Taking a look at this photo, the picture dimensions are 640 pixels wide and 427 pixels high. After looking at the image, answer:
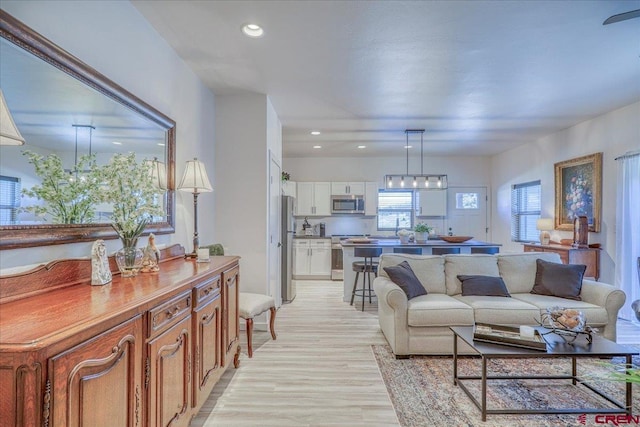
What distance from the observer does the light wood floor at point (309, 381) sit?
7.48 ft

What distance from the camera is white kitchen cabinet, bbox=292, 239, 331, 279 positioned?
24.4 ft

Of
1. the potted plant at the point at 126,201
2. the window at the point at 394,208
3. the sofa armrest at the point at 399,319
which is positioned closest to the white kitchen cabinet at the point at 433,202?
Answer: the window at the point at 394,208

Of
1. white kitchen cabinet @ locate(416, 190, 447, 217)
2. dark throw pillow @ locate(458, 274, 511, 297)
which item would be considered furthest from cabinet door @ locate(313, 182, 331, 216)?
dark throw pillow @ locate(458, 274, 511, 297)

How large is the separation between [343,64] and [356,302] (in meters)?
3.52

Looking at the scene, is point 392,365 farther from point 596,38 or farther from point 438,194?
point 438,194

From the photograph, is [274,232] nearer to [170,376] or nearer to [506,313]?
[506,313]

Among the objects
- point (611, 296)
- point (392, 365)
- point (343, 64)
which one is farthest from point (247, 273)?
point (611, 296)

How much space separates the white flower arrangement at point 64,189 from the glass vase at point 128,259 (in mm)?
230

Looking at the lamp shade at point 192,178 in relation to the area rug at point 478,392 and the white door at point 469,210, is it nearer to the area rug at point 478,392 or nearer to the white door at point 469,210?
the area rug at point 478,392

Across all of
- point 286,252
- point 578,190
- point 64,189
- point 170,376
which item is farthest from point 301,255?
point 64,189

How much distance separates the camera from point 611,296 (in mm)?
3176

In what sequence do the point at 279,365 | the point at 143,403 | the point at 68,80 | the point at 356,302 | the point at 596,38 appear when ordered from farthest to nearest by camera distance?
1. the point at 356,302
2. the point at 279,365
3. the point at 596,38
4. the point at 68,80
5. the point at 143,403

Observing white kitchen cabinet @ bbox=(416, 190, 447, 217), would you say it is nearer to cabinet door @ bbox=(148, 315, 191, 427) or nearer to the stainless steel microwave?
the stainless steel microwave

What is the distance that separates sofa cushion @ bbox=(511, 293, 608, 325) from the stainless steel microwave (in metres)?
4.46
